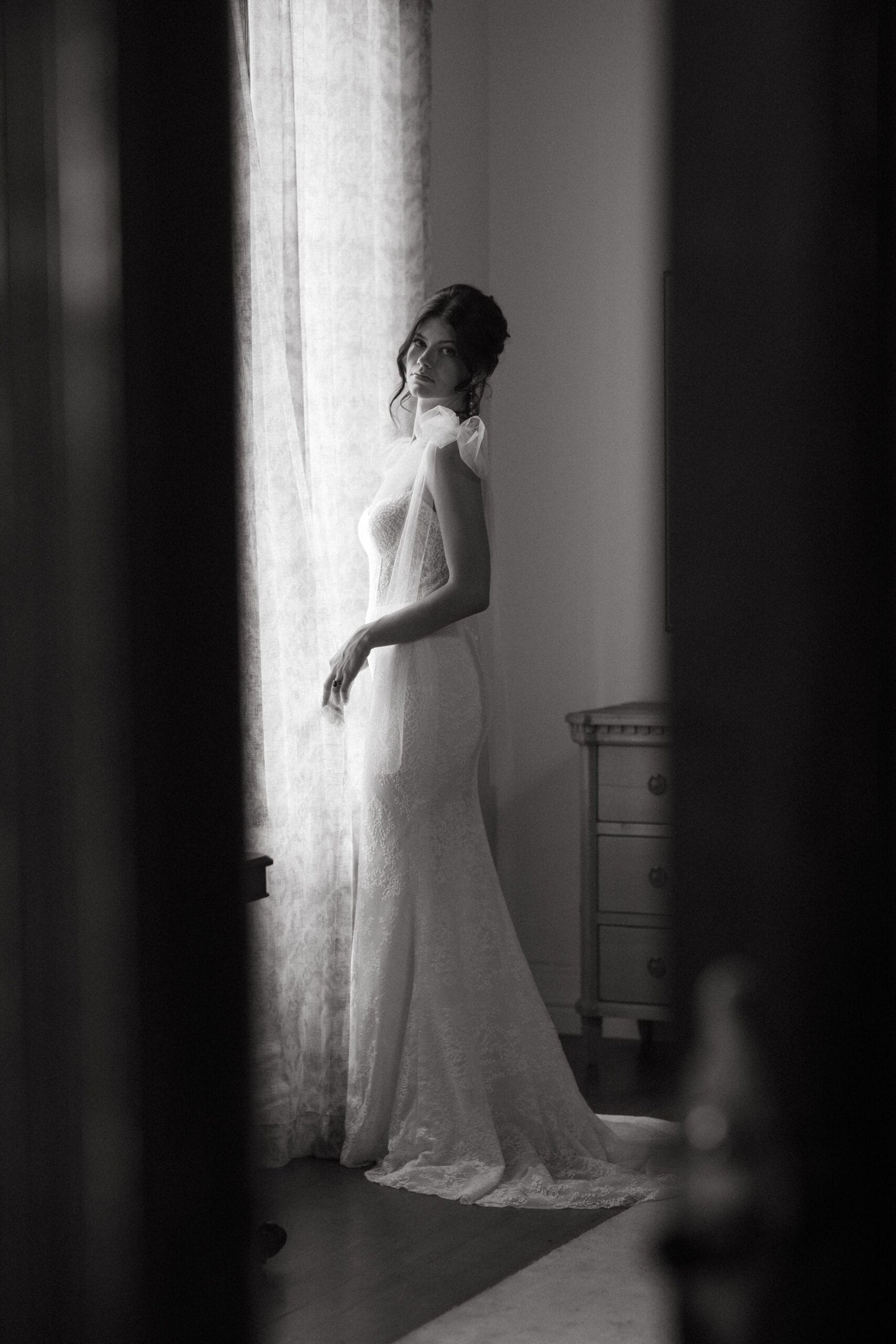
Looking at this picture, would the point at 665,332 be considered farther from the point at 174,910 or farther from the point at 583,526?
the point at 174,910

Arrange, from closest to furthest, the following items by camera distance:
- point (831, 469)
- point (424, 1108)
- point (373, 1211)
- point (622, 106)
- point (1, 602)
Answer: point (831, 469)
point (1, 602)
point (373, 1211)
point (424, 1108)
point (622, 106)

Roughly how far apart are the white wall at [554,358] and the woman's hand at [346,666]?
1.27 m

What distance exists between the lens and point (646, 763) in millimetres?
3631

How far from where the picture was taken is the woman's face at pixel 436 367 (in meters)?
3.05

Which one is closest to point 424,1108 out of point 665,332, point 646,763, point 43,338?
point 646,763

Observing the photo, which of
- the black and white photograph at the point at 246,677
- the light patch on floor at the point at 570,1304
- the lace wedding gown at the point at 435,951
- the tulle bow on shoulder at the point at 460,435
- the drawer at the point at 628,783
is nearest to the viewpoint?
the black and white photograph at the point at 246,677

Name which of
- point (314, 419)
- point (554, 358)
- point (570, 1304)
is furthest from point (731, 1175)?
point (554, 358)

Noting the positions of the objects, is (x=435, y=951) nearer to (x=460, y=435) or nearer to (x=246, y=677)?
(x=460, y=435)

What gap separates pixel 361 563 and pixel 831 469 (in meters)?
3.19

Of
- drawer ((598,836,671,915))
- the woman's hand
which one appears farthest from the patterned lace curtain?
drawer ((598,836,671,915))

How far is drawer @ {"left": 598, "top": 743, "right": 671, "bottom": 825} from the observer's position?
11.9ft

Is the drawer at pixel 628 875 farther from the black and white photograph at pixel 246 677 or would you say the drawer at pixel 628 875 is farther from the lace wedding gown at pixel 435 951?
the black and white photograph at pixel 246 677

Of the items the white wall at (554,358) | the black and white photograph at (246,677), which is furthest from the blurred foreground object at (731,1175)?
the white wall at (554,358)

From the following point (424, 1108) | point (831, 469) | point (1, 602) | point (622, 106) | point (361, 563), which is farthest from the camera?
point (622, 106)
